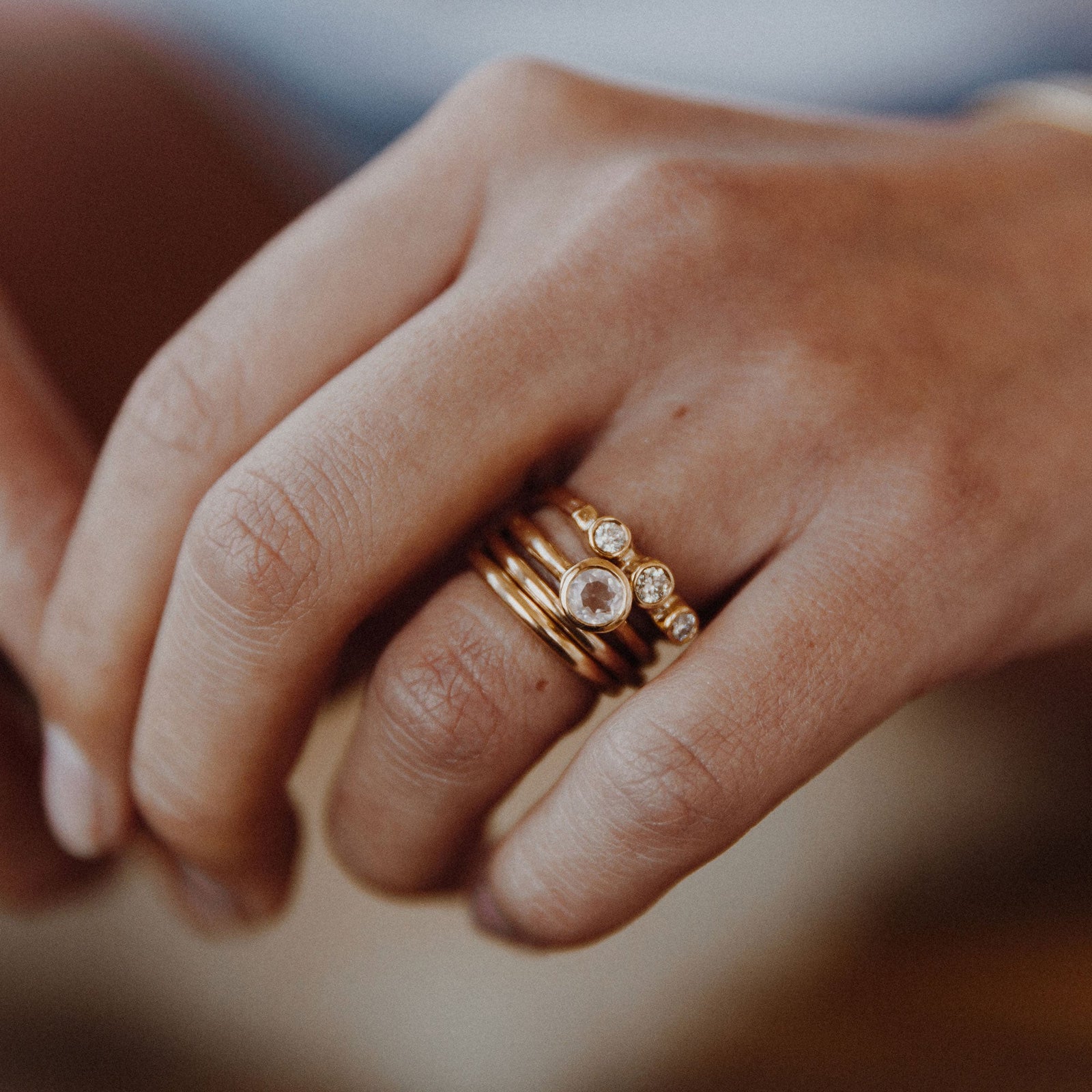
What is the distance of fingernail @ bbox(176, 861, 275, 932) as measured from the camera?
2.86 feet

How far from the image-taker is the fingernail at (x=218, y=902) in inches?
34.4

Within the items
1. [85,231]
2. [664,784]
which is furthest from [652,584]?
[85,231]

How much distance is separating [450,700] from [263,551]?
0.52ft

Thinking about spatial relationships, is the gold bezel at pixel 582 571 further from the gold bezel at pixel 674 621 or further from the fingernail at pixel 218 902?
the fingernail at pixel 218 902

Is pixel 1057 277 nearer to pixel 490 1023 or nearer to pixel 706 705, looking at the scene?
pixel 706 705

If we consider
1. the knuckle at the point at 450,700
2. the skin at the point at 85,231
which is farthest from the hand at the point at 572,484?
the skin at the point at 85,231

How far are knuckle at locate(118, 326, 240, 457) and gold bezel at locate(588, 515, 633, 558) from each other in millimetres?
292

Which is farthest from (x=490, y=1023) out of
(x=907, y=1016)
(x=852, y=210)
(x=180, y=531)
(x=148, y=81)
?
(x=148, y=81)

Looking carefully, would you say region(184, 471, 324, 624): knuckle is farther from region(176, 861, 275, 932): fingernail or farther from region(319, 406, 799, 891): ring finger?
region(176, 861, 275, 932): fingernail

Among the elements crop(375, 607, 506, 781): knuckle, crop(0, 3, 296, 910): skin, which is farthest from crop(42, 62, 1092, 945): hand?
crop(0, 3, 296, 910): skin

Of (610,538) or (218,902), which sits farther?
(218,902)

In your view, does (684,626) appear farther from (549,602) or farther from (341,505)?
(341,505)

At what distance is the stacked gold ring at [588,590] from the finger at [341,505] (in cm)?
5

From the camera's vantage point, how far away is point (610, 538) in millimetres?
661
